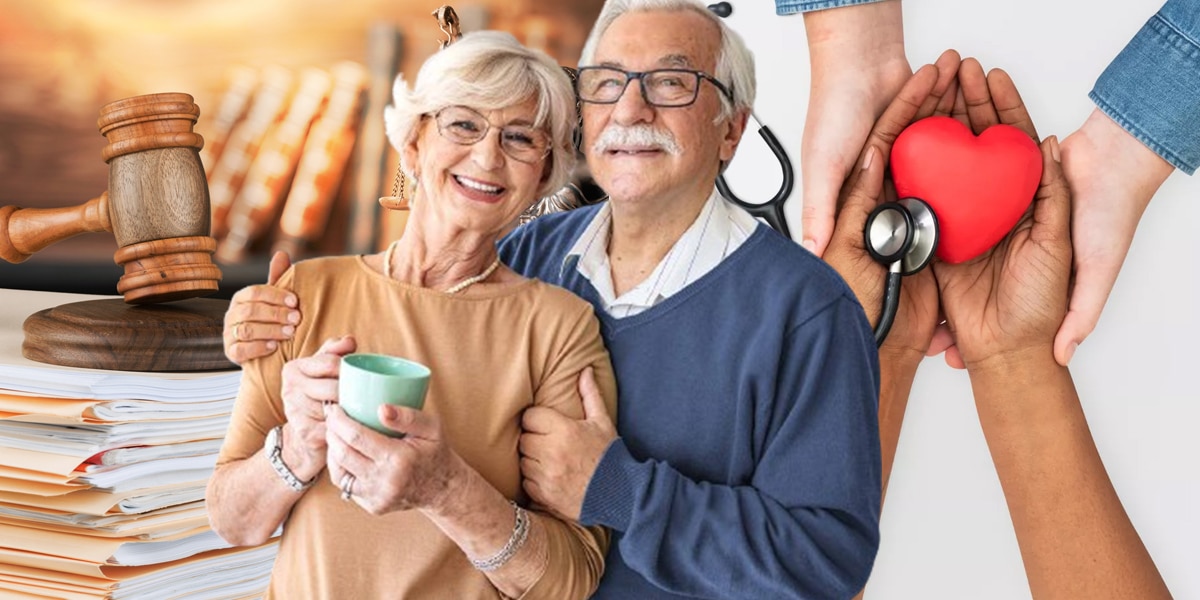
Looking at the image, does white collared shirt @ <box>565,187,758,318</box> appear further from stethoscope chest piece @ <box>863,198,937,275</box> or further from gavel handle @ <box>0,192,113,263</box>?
gavel handle @ <box>0,192,113,263</box>

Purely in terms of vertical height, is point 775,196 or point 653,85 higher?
point 653,85

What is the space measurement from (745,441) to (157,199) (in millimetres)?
949

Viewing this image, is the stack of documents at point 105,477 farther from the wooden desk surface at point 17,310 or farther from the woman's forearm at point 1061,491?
the woman's forearm at point 1061,491

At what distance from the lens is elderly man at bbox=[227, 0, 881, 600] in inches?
45.7

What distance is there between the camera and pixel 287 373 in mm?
1071

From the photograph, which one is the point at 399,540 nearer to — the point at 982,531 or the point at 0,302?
the point at 982,531

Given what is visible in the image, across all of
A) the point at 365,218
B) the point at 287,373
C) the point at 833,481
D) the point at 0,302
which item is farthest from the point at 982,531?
the point at 0,302

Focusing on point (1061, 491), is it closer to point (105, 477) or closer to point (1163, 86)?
point (1163, 86)

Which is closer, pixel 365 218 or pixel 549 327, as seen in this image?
pixel 549 327

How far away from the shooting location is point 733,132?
132cm

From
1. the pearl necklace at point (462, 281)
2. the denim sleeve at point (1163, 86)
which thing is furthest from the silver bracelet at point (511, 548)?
the denim sleeve at point (1163, 86)

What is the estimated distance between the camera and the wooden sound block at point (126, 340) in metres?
1.51

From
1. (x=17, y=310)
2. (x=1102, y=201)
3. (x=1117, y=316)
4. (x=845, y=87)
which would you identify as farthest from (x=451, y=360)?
(x=17, y=310)

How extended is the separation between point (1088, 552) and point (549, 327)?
86 centimetres
